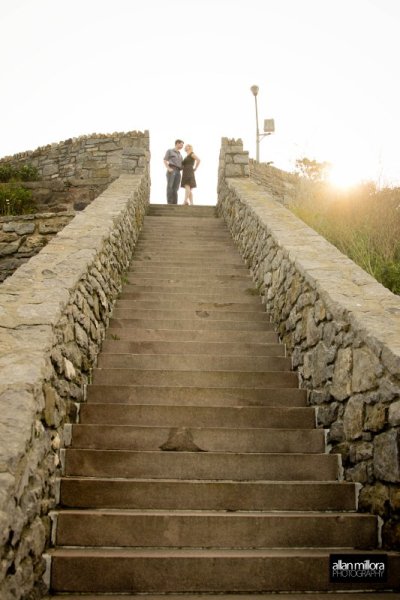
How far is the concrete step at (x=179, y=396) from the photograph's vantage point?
3.89 m

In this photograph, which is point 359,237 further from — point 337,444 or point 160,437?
point 160,437

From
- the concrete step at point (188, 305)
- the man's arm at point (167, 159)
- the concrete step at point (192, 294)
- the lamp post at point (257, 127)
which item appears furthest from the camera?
the lamp post at point (257, 127)

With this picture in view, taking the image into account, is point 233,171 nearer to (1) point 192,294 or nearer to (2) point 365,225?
(2) point 365,225

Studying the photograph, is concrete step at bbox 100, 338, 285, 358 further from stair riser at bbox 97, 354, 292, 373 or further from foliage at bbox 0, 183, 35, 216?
foliage at bbox 0, 183, 35, 216

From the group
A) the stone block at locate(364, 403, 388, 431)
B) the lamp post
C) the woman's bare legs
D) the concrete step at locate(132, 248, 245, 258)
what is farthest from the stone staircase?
the lamp post

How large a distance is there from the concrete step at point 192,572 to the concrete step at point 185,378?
1602mm

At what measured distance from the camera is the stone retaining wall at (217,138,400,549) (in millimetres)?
2809

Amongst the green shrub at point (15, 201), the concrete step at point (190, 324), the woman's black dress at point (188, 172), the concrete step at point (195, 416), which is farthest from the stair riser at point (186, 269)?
the woman's black dress at point (188, 172)

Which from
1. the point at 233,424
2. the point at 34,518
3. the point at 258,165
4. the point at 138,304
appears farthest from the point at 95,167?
the point at 34,518

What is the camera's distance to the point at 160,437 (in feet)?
11.3

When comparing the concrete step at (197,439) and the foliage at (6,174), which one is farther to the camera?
the foliage at (6,174)

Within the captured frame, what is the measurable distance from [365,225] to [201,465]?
468 centimetres

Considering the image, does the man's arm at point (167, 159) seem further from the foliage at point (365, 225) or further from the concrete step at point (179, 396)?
the concrete step at point (179, 396)

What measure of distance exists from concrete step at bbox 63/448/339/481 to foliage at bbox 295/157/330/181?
10887 mm
